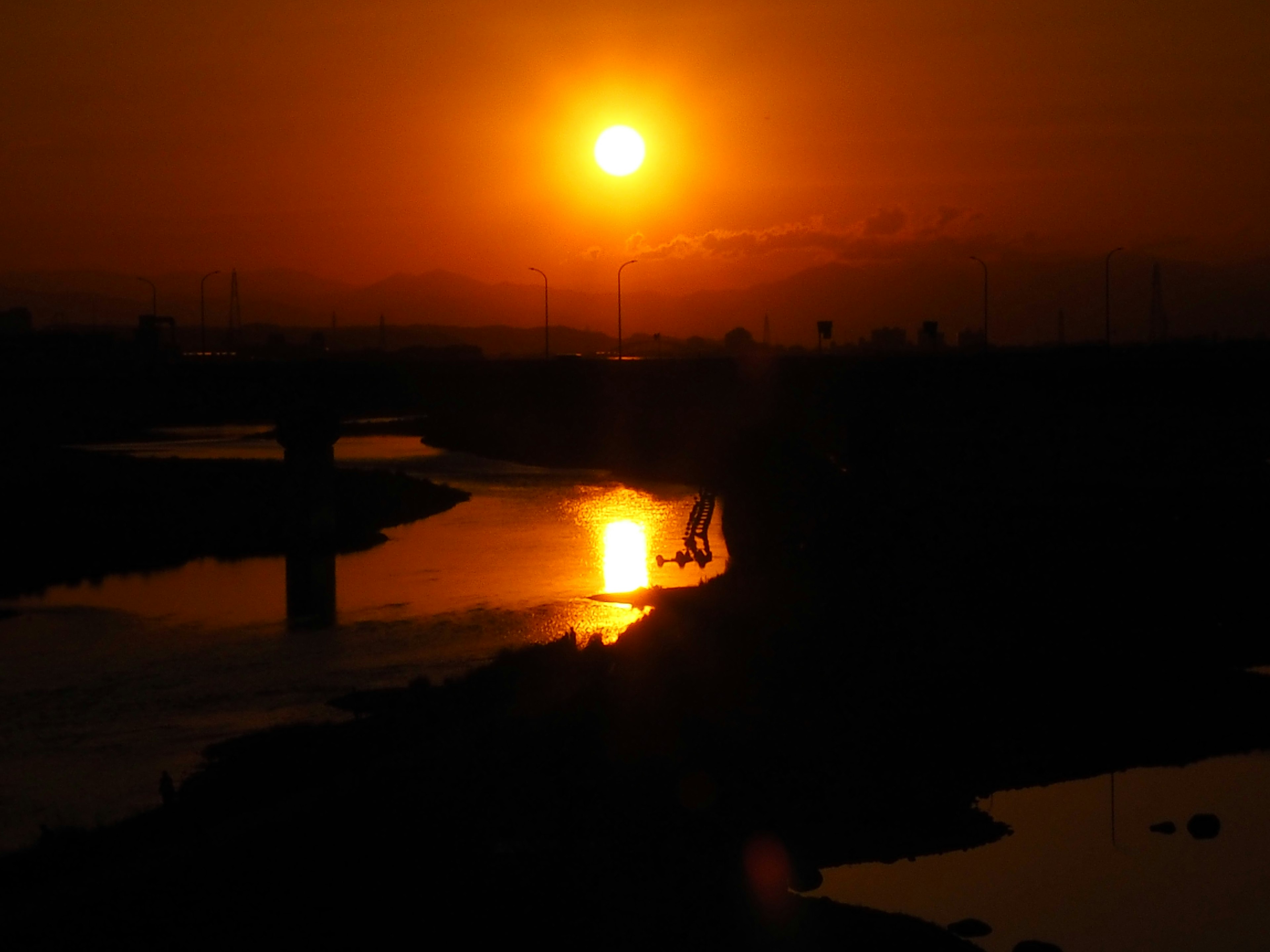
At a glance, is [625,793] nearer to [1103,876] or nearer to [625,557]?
[1103,876]

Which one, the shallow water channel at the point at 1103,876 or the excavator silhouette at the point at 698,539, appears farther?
the excavator silhouette at the point at 698,539

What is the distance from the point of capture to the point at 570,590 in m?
48.3

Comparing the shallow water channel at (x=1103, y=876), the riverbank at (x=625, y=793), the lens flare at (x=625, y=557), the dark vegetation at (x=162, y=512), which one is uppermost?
the dark vegetation at (x=162, y=512)

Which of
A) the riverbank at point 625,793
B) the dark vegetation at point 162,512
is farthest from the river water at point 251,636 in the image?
the riverbank at point 625,793

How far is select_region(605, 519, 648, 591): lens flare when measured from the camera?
4969 centimetres

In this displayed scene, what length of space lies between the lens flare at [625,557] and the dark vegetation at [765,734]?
15.4 feet

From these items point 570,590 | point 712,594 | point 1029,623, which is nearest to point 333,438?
point 570,590

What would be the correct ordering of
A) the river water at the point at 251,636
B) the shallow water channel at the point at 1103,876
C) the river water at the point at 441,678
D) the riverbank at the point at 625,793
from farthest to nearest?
the river water at the point at 251,636
the river water at the point at 441,678
the shallow water channel at the point at 1103,876
the riverbank at the point at 625,793

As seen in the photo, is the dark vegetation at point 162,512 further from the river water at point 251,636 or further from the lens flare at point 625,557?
the lens flare at point 625,557

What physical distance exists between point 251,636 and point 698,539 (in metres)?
23.6

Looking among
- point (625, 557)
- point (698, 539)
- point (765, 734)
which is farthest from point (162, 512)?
point (765, 734)

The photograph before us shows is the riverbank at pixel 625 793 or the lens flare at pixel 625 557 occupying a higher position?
the lens flare at pixel 625 557

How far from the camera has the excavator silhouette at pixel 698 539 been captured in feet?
176

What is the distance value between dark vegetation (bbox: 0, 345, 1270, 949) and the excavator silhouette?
226 cm
